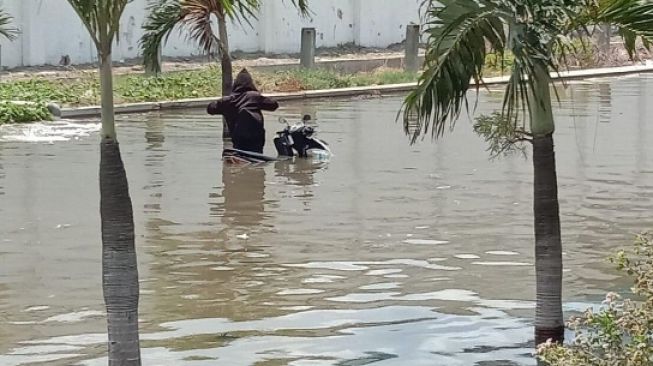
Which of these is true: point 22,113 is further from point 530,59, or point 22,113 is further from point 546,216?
point 530,59

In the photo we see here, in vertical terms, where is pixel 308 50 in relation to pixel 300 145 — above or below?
above

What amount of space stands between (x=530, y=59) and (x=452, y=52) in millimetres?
503

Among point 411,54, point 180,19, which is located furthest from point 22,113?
point 411,54

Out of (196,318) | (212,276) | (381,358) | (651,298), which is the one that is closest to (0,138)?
(212,276)

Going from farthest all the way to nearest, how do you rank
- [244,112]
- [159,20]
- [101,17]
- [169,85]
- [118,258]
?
1. [169,85]
2. [159,20]
3. [244,112]
4. [118,258]
5. [101,17]

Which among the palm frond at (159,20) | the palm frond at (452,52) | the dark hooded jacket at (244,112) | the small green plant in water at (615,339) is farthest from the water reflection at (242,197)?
the small green plant in water at (615,339)

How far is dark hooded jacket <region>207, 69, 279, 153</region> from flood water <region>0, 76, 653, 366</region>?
511 millimetres

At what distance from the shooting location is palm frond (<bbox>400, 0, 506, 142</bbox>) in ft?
24.1

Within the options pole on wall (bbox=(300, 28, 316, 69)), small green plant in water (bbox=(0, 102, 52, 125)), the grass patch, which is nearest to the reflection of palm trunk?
small green plant in water (bbox=(0, 102, 52, 125))

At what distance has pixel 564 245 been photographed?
12.1 metres

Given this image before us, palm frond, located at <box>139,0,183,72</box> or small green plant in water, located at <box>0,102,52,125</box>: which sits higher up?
palm frond, located at <box>139,0,183,72</box>

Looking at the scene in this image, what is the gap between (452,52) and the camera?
7441 mm

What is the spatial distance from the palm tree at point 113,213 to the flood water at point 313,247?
1.95 m

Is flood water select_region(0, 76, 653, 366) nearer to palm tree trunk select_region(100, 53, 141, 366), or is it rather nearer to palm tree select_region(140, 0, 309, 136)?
palm tree select_region(140, 0, 309, 136)
